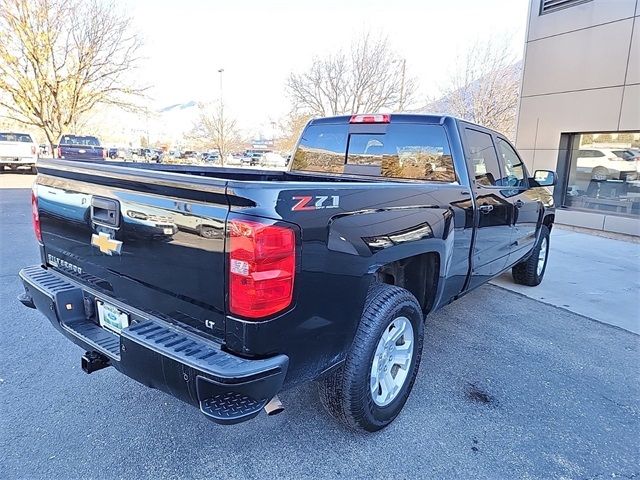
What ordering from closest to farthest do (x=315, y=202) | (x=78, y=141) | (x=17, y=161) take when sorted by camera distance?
(x=315, y=202)
(x=17, y=161)
(x=78, y=141)

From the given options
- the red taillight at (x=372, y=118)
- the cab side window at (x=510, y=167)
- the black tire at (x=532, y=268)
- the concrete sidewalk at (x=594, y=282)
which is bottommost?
the concrete sidewalk at (x=594, y=282)

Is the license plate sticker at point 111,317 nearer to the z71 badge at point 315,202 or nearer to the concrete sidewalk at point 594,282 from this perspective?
the z71 badge at point 315,202

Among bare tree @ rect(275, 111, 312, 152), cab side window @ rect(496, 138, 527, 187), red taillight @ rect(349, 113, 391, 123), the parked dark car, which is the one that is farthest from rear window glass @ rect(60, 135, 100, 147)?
cab side window @ rect(496, 138, 527, 187)

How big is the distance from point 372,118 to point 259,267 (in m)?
2.39

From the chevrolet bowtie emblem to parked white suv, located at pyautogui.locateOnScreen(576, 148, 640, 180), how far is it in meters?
10.8

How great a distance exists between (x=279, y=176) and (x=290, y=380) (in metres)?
2.52

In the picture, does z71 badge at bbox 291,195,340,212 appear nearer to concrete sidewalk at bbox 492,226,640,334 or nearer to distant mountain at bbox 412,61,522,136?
concrete sidewalk at bbox 492,226,640,334

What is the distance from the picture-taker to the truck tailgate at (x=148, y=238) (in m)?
1.72

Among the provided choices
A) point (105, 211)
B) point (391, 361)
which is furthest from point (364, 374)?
point (105, 211)

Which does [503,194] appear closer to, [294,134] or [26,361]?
[26,361]

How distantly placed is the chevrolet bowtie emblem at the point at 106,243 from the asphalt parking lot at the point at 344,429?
107cm

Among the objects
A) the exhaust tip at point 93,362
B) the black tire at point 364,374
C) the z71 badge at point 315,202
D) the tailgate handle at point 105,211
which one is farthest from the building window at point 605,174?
the exhaust tip at point 93,362

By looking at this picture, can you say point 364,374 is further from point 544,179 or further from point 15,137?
point 15,137

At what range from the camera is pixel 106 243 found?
2.15 meters
